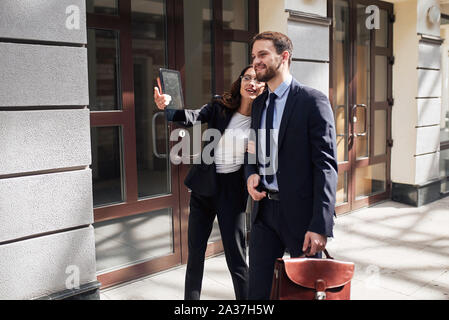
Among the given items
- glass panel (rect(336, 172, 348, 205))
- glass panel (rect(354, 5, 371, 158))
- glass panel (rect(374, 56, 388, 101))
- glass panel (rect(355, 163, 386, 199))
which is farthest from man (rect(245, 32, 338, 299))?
glass panel (rect(374, 56, 388, 101))

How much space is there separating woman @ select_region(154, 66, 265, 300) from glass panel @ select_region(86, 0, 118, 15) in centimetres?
137

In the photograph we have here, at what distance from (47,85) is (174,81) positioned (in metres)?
0.91

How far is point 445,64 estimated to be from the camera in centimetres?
894

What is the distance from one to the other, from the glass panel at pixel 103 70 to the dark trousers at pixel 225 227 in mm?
1306

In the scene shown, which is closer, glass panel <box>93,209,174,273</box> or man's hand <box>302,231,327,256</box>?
man's hand <box>302,231,327,256</box>

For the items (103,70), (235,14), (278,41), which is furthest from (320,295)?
(235,14)

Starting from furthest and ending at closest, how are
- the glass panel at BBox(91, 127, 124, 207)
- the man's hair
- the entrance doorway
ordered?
the entrance doorway → the glass panel at BBox(91, 127, 124, 207) → the man's hair

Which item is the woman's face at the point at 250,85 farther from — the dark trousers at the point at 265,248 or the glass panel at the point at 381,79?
the glass panel at the point at 381,79

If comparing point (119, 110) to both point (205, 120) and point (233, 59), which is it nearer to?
point (205, 120)

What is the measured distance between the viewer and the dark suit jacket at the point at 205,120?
3.05 metres

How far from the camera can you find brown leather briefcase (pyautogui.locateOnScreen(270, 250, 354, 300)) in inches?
82.0

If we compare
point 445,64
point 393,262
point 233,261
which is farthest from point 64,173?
point 445,64

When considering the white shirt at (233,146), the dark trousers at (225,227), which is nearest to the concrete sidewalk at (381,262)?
the dark trousers at (225,227)

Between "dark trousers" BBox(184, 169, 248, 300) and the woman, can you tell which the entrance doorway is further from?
"dark trousers" BBox(184, 169, 248, 300)
